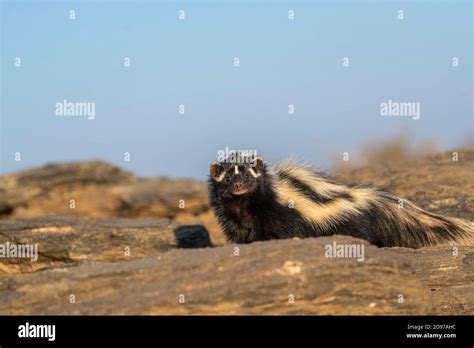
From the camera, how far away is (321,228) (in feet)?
37.2

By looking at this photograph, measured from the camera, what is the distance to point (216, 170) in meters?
11.7

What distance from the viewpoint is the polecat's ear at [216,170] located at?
1167 centimetres

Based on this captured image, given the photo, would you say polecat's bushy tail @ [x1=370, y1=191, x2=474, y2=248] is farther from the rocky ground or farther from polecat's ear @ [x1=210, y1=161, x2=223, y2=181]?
polecat's ear @ [x1=210, y1=161, x2=223, y2=181]

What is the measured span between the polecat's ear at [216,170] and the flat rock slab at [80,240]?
2.65 metres

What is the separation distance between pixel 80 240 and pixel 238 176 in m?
3.99

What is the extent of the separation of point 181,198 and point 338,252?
13225mm

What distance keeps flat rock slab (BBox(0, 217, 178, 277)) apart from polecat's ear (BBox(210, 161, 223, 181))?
2.65 m

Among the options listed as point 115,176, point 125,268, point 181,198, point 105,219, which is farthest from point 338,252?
point 115,176

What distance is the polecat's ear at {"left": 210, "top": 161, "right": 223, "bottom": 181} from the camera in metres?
11.7
